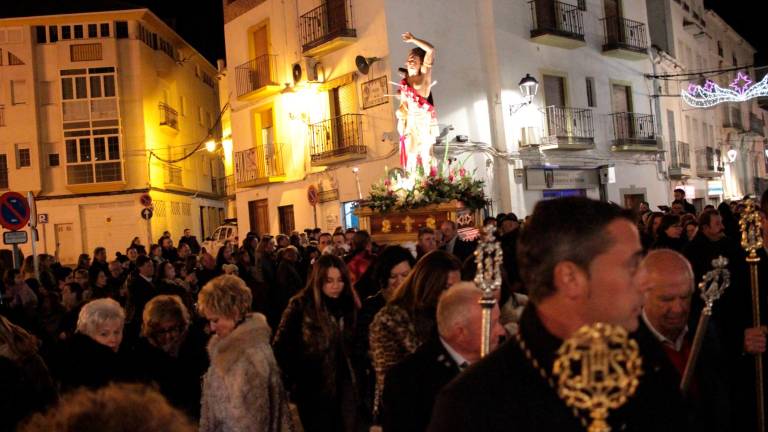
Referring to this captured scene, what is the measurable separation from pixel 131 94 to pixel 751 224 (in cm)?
3150

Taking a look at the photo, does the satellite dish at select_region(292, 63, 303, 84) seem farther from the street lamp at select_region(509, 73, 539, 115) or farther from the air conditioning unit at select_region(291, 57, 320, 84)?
the street lamp at select_region(509, 73, 539, 115)

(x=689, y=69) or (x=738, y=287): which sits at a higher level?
(x=689, y=69)

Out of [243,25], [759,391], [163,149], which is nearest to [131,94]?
[163,149]

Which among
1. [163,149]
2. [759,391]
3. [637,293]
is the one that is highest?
[163,149]

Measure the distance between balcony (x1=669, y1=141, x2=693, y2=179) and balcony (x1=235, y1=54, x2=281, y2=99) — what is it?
14.7 meters

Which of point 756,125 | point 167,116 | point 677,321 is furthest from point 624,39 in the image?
point 677,321

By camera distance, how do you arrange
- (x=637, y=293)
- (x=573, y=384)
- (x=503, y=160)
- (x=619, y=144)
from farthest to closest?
(x=619, y=144)
(x=503, y=160)
(x=637, y=293)
(x=573, y=384)

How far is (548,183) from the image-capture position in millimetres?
21484

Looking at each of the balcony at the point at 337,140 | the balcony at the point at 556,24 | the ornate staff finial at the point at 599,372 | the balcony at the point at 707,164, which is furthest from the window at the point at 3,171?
the ornate staff finial at the point at 599,372

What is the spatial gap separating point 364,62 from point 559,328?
1793 centimetres

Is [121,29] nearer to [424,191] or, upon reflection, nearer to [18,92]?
[18,92]

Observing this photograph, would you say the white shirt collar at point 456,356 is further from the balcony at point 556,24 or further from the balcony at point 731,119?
the balcony at point 731,119

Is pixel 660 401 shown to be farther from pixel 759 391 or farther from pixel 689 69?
pixel 689 69

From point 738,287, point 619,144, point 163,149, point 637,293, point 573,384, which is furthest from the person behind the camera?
point 163,149
